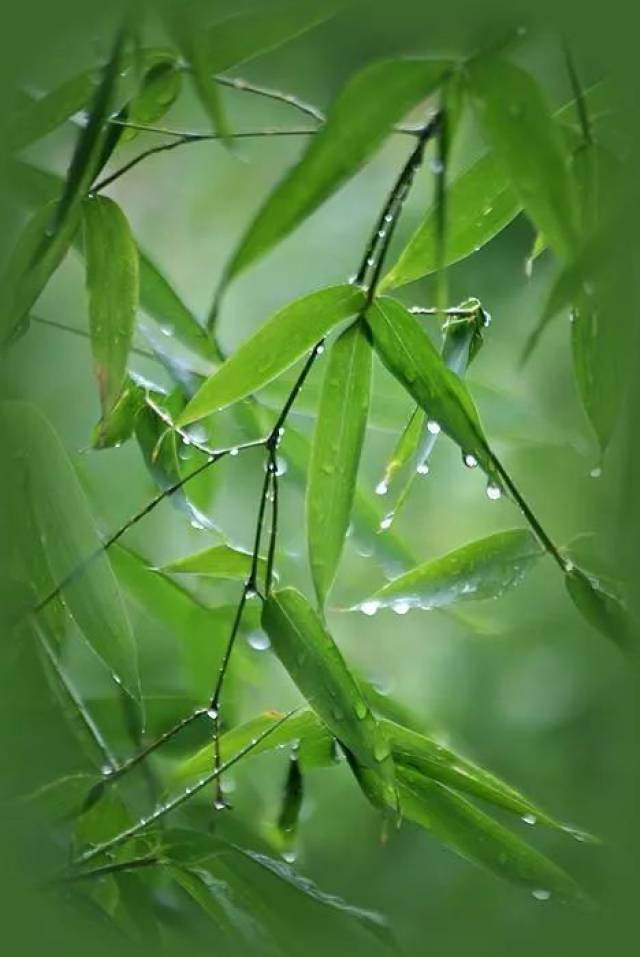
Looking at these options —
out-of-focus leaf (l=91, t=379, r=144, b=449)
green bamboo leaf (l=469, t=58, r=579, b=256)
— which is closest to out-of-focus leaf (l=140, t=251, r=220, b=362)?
out-of-focus leaf (l=91, t=379, r=144, b=449)

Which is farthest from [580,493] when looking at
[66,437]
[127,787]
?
[127,787]

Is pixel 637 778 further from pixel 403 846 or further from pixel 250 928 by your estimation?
pixel 403 846

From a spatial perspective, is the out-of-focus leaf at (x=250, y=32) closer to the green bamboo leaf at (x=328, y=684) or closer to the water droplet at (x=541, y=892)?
the green bamboo leaf at (x=328, y=684)

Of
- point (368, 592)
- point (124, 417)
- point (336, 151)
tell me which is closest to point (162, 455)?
point (124, 417)

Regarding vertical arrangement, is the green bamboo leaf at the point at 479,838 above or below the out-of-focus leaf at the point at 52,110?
below

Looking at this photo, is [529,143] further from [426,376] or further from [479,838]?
[479,838]

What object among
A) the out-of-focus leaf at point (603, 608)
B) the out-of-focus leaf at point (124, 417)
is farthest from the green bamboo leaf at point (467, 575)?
the out-of-focus leaf at point (124, 417)

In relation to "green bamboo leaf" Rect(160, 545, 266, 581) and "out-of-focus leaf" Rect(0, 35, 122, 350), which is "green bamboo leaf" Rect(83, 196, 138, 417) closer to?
"out-of-focus leaf" Rect(0, 35, 122, 350)
